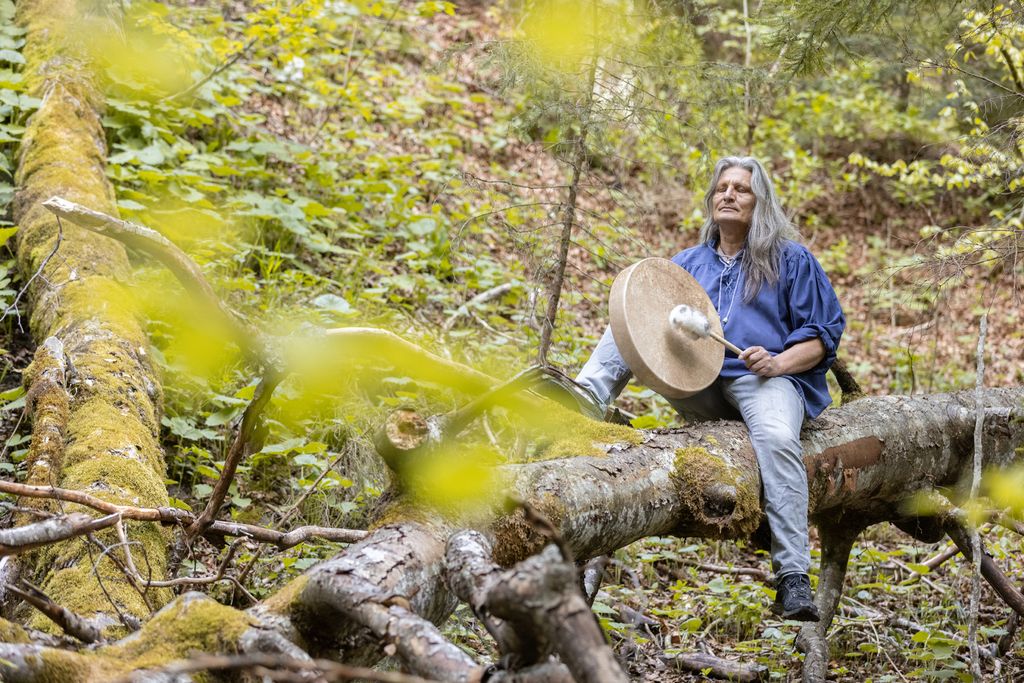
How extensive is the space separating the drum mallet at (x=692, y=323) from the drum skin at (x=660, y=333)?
0.03 m

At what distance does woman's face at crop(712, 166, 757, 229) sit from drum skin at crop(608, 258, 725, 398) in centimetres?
56

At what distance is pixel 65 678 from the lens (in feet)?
5.89

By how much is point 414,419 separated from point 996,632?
354 cm

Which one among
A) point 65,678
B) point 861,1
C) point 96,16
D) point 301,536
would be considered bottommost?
point 301,536

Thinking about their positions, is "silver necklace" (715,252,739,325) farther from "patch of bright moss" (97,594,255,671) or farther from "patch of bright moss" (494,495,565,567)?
"patch of bright moss" (97,594,255,671)

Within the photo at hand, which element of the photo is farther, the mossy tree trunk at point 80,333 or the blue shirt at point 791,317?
the blue shirt at point 791,317

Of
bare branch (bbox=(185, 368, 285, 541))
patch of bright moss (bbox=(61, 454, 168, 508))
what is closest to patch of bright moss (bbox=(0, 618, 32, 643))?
bare branch (bbox=(185, 368, 285, 541))

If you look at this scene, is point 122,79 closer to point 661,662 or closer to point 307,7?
point 307,7

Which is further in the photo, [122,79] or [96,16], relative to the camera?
[122,79]

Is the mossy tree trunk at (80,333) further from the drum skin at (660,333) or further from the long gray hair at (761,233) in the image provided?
Answer: the long gray hair at (761,233)

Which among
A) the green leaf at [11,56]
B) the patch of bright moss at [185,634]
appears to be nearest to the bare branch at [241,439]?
the patch of bright moss at [185,634]

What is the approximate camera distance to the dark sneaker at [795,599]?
11.3 ft

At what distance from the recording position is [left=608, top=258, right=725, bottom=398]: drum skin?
145 inches

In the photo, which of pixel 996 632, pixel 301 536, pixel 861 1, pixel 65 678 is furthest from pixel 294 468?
pixel 861 1
